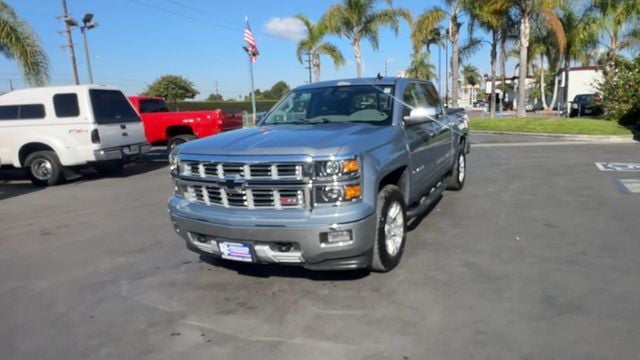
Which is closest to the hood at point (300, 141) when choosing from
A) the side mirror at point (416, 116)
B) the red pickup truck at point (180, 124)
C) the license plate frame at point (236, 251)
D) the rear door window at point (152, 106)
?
the side mirror at point (416, 116)

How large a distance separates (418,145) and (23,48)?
1478 cm

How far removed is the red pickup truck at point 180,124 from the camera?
13484 mm

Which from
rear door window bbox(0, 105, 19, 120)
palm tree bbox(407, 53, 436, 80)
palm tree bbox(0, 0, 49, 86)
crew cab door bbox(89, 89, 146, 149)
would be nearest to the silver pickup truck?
crew cab door bbox(89, 89, 146, 149)

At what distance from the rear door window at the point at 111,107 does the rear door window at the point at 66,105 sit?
37cm

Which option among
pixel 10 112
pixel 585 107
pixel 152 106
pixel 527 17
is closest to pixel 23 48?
pixel 152 106

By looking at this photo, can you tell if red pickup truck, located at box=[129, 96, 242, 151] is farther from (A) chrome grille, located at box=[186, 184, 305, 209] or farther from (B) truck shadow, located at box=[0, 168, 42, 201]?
(A) chrome grille, located at box=[186, 184, 305, 209]

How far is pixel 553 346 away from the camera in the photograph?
123 inches

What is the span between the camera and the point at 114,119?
418 inches

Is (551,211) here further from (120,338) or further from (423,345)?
(120,338)

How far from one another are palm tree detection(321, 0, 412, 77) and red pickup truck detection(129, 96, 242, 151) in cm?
1388

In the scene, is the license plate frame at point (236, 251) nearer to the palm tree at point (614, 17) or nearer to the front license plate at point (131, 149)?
the front license plate at point (131, 149)

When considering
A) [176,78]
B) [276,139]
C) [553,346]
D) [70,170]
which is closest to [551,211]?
[553,346]

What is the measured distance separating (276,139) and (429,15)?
23.1 m

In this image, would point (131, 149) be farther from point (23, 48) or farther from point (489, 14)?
point (489, 14)
